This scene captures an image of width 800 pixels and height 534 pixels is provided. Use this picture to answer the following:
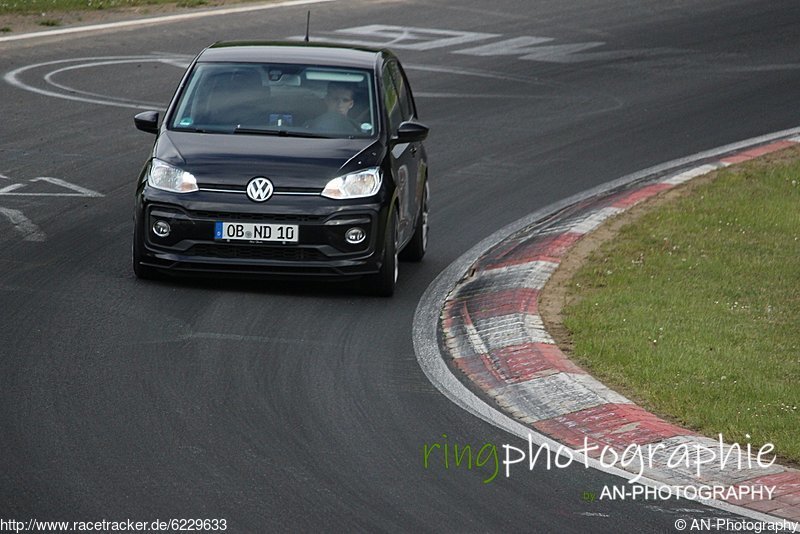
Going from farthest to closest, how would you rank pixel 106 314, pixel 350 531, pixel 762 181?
pixel 762 181 < pixel 106 314 < pixel 350 531

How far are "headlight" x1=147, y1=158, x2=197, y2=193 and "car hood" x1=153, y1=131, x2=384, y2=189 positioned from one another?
0.05m

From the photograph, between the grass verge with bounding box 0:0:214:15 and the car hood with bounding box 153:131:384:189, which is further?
the grass verge with bounding box 0:0:214:15

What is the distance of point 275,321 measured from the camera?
33.2 feet

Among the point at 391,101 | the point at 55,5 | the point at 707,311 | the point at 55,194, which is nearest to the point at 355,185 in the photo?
the point at 391,101

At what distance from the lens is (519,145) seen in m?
A: 17.2

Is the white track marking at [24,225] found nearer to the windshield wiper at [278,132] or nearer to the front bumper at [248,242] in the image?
the front bumper at [248,242]

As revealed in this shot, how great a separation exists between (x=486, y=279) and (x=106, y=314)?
10.3ft

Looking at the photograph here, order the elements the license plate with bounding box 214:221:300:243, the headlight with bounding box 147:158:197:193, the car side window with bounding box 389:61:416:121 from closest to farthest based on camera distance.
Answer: the license plate with bounding box 214:221:300:243 < the headlight with bounding box 147:158:197:193 < the car side window with bounding box 389:61:416:121

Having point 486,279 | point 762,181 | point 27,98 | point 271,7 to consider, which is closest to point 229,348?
point 486,279

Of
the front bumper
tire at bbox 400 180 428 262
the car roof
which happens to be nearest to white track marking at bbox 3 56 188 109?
the car roof

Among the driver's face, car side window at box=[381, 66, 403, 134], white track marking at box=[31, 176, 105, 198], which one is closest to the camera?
the driver's face

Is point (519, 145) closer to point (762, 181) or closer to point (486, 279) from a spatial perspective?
point (762, 181)

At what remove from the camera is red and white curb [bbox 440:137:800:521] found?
7.34 metres

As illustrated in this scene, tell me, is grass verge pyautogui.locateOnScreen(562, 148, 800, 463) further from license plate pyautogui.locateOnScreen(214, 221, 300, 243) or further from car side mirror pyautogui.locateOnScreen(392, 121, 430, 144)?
license plate pyautogui.locateOnScreen(214, 221, 300, 243)
